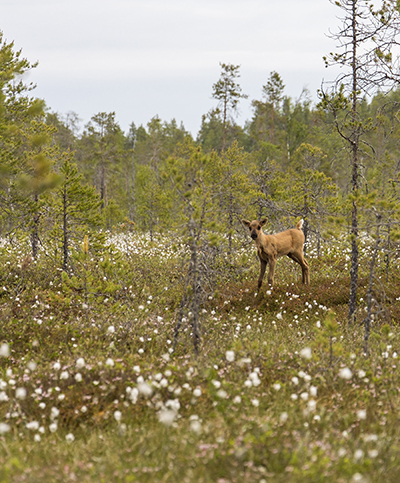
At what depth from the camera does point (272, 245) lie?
37.8ft

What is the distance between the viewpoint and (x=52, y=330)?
8078 millimetres

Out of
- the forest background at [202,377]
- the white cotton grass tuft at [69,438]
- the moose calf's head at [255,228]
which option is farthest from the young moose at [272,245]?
the white cotton grass tuft at [69,438]

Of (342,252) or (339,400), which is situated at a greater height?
(342,252)

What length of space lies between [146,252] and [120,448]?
1736 centimetres

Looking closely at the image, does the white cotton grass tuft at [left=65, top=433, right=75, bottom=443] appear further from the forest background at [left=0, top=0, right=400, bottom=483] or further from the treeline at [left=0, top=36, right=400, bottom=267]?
the treeline at [left=0, top=36, right=400, bottom=267]

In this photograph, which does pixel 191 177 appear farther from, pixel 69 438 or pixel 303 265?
pixel 303 265

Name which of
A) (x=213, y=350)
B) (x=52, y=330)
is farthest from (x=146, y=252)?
(x=213, y=350)

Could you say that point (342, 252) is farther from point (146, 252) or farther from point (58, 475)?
point (58, 475)

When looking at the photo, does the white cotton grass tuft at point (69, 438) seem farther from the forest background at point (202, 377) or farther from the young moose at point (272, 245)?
the young moose at point (272, 245)

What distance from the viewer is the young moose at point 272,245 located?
428 inches

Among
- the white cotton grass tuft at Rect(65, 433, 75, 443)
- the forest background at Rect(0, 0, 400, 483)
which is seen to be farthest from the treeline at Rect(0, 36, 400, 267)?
→ the white cotton grass tuft at Rect(65, 433, 75, 443)

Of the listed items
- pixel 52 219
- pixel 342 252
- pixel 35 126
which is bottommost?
pixel 342 252

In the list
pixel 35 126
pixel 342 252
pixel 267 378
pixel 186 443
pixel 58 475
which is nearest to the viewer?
pixel 58 475

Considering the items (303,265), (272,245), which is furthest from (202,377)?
(303,265)
